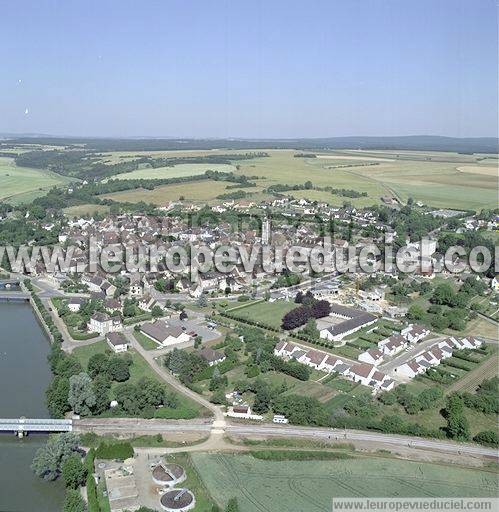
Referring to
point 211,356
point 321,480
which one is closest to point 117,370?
point 211,356

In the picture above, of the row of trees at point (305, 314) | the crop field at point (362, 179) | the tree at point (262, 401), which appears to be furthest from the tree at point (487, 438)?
the crop field at point (362, 179)

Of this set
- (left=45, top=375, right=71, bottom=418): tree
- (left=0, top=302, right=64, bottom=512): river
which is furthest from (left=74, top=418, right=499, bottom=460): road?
(left=0, top=302, right=64, bottom=512): river

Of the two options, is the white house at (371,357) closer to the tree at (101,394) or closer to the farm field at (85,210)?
the tree at (101,394)

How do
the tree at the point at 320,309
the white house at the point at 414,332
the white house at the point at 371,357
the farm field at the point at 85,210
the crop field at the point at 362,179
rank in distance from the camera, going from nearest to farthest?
the white house at the point at 371,357 → the white house at the point at 414,332 → the tree at the point at 320,309 → the farm field at the point at 85,210 → the crop field at the point at 362,179

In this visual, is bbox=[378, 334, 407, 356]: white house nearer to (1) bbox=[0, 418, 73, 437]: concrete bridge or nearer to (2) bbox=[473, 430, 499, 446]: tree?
(2) bbox=[473, 430, 499, 446]: tree

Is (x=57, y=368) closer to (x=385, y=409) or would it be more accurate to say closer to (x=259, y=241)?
(x=385, y=409)

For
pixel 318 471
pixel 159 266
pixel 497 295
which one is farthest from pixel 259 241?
pixel 318 471
